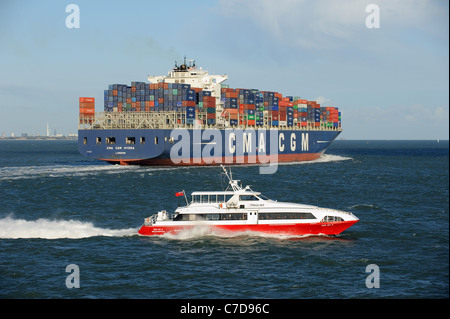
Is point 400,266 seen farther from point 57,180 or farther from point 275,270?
point 57,180

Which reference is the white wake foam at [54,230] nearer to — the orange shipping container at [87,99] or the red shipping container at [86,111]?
the red shipping container at [86,111]

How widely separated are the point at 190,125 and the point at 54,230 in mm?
54409

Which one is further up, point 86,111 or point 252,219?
point 86,111

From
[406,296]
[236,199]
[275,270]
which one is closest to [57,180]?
[236,199]

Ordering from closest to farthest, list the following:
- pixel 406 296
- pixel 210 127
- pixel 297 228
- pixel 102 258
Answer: pixel 406 296 → pixel 102 258 → pixel 297 228 → pixel 210 127

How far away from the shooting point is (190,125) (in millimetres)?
90125

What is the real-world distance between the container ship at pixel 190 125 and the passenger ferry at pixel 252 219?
4743cm

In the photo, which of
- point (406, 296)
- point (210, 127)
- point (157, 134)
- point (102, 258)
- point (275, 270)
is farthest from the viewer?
point (210, 127)

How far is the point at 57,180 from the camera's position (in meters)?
69.1

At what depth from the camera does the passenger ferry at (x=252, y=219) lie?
3472cm

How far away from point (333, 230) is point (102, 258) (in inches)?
Result: 609
